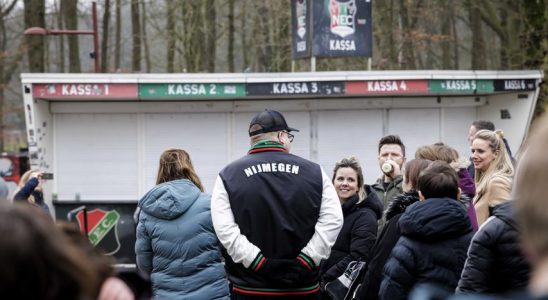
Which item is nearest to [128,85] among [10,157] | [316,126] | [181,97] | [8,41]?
[181,97]

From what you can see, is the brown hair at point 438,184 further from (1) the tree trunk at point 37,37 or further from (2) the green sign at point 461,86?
(1) the tree trunk at point 37,37

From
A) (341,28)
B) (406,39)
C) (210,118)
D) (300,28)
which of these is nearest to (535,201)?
(210,118)

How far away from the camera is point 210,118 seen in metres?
14.5

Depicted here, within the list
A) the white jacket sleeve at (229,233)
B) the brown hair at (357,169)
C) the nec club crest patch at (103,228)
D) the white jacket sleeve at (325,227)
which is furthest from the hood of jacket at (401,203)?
the nec club crest patch at (103,228)

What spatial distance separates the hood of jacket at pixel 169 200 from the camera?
6258 mm

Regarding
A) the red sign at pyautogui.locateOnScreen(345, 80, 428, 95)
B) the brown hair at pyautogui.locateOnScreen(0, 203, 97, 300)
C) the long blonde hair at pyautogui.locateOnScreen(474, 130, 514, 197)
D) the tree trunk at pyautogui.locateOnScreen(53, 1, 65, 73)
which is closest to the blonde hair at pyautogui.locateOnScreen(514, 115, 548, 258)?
the brown hair at pyautogui.locateOnScreen(0, 203, 97, 300)

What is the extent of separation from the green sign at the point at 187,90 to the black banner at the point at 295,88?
0.72 feet

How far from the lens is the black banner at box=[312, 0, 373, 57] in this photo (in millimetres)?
15531

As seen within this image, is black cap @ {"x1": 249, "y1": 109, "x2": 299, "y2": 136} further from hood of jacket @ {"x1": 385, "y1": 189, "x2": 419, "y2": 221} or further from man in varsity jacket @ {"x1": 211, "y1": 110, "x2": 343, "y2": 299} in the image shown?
hood of jacket @ {"x1": 385, "y1": 189, "x2": 419, "y2": 221}

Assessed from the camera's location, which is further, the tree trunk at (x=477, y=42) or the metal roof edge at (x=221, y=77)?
the tree trunk at (x=477, y=42)

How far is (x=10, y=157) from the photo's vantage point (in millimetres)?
22781

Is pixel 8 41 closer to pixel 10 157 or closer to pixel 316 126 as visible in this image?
pixel 10 157

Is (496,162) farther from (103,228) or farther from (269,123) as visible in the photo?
(103,228)

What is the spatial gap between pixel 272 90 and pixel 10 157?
11.1 meters
